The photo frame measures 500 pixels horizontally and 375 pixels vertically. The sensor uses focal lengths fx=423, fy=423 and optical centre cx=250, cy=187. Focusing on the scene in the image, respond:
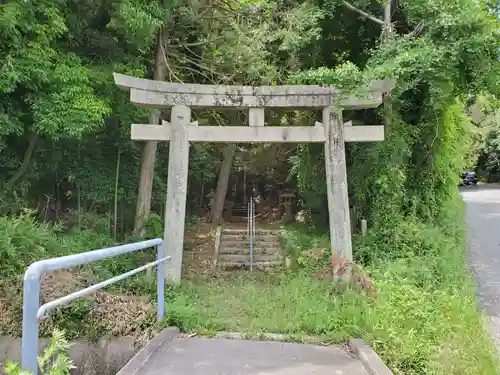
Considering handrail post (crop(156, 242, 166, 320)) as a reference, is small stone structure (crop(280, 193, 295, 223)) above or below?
above

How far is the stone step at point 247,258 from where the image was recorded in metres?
10.3

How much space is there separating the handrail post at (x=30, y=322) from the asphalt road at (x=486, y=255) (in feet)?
16.3

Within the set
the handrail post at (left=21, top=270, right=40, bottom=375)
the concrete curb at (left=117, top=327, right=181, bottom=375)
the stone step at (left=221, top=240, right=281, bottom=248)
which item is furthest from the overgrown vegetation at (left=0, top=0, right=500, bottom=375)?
the handrail post at (left=21, top=270, right=40, bottom=375)

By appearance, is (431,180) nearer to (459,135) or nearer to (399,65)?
(459,135)

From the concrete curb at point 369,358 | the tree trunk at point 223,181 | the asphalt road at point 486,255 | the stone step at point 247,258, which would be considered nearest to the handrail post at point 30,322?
the concrete curb at point 369,358

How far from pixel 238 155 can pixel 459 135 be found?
31.4ft

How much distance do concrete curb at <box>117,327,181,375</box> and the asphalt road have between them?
3.73 metres

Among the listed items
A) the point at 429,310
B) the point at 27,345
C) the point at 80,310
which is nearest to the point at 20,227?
the point at 80,310

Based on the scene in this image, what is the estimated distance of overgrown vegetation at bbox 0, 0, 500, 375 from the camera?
4.76 meters

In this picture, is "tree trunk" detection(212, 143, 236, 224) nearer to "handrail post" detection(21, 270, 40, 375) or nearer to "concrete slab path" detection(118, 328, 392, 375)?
"concrete slab path" detection(118, 328, 392, 375)

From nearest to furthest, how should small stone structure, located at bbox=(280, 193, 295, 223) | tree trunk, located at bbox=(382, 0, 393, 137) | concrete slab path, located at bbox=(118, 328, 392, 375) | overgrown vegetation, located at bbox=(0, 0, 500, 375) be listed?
1. concrete slab path, located at bbox=(118, 328, 392, 375)
2. overgrown vegetation, located at bbox=(0, 0, 500, 375)
3. tree trunk, located at bbox=(382, 0, 393, 137)
4. small stone structure, located at bbox=(280, 193, 295, 223)

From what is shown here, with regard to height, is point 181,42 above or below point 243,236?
above

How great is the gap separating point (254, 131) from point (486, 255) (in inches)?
234

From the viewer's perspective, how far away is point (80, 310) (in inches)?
187
